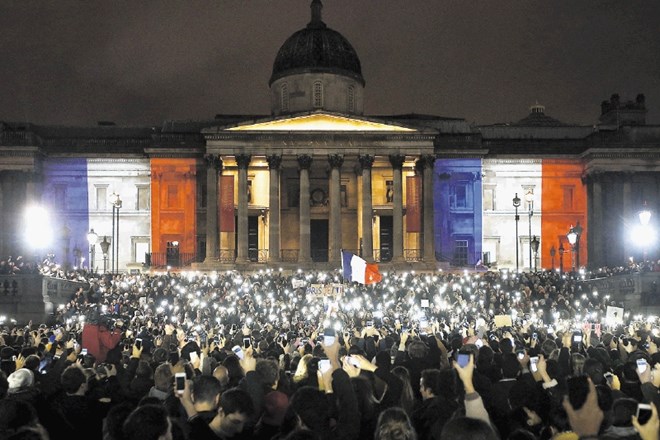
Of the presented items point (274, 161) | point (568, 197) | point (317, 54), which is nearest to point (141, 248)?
point (274, 161)

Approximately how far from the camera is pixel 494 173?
264ft

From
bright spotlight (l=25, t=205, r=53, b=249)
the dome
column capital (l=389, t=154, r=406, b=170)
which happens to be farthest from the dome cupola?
bright spotlight (l=25, t=205, r=53, b=249)

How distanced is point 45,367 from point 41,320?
2907 centimetres

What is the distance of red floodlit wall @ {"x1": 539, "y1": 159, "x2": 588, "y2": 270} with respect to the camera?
80375mm

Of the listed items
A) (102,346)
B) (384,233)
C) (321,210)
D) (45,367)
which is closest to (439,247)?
(384,233)

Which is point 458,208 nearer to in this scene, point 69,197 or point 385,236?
point 385,236

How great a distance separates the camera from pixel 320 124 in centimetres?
7325

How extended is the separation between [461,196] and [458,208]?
3.38 ft

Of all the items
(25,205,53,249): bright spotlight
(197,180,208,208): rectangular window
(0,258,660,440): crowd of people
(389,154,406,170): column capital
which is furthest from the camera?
(197,180,208,208): rectangular window

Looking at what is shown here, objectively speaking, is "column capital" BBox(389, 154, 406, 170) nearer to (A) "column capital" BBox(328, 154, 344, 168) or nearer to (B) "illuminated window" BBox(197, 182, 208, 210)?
(A) "column capital" BBox(328, 154, 344, 168)

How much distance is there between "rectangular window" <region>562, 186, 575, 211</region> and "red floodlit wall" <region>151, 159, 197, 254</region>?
103 ft

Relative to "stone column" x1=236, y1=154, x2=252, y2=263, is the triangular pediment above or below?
above

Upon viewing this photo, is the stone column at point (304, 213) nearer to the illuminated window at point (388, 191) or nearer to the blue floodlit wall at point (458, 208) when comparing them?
the illuminated window at point (388, 191)

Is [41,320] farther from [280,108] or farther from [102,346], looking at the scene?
[280,108]
